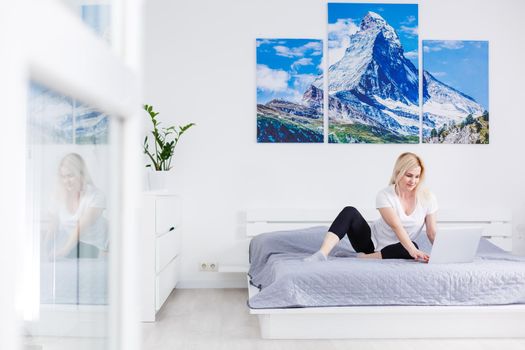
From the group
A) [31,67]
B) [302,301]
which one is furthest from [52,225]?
[302,301]

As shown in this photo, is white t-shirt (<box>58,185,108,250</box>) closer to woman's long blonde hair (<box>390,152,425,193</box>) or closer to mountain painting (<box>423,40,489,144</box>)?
woman's long blonde hair (<box>390,152,425,193</box>)

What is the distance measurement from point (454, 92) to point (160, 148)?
7.53 ft

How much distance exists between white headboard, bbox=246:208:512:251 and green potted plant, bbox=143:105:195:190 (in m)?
0.72

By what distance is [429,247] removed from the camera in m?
3.91

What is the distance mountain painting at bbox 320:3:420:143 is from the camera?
185 inches

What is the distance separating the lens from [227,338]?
2971 mm

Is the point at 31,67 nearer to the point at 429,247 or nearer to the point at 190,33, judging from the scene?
the point at 429,247

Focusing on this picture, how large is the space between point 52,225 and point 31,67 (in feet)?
0.63

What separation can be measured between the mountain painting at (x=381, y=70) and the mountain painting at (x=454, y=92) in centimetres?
10

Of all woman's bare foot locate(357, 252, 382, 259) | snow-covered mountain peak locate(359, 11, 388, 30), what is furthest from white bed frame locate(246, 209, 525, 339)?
snow-covered mountain peak locate(359, 11, 388, 30)

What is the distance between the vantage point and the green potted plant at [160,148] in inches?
165

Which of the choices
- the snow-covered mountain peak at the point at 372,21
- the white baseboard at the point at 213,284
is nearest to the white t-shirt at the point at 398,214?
the white baseboard at the point at 213,284

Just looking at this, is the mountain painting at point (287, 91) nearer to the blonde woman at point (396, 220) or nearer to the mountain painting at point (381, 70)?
the mountain painting at point (381, 70)

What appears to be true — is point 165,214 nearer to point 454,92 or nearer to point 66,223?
point 454,92
